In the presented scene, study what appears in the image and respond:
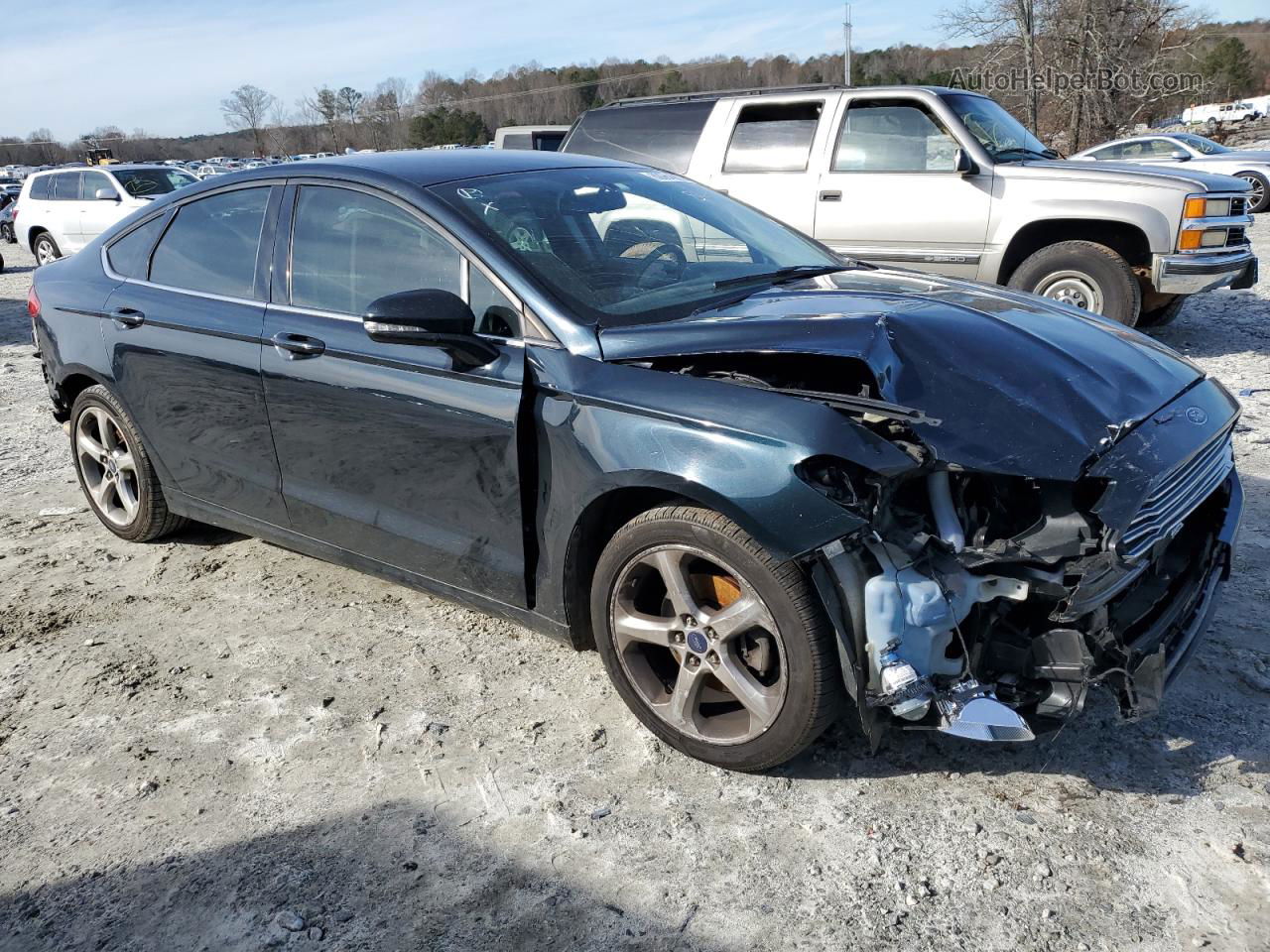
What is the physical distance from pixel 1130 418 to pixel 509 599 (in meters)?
1.94

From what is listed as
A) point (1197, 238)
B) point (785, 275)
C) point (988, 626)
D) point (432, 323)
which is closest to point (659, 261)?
point (785, 275)

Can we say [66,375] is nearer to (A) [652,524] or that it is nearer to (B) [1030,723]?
(A) [652,524]

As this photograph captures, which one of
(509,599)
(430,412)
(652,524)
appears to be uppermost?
(430,412)

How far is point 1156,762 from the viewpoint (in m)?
2.89

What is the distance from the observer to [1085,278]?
7605mm

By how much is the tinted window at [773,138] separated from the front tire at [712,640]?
20.3 feet

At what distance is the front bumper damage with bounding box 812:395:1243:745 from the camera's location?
255cm

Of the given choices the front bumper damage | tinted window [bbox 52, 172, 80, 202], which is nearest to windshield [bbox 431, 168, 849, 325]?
the front bumper damage

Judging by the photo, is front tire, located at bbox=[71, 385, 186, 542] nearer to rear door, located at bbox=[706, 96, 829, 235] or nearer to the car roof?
the car roof

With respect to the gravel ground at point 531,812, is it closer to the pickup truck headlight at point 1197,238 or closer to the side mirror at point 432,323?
Answer: the side mirror at point 432,323

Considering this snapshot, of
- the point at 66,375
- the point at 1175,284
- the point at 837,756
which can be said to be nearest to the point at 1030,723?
the point at 837,756

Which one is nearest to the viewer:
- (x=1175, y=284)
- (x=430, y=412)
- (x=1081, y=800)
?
(x=1081, y=800)

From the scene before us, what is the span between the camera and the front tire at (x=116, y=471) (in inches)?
181

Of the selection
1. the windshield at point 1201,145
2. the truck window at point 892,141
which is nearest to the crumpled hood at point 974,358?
the truck window at point 892,141
